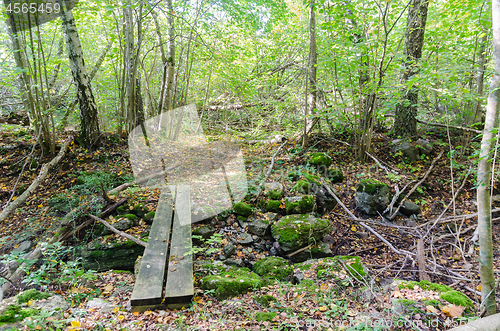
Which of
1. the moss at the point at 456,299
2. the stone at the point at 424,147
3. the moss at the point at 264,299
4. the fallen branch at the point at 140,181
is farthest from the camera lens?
the stone at the point at 424,147

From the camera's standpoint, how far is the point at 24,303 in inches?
90.4

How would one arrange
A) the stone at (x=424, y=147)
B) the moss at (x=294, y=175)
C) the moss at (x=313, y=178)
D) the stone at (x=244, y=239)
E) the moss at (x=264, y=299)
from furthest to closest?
1. the stone at (x=424, y=147)
2. the moss at (x=294, y=175)
3. the moss at (x=313, y=178)
4. the stone at (x=244, y=239)
5. the moss at (x=264, y=299)

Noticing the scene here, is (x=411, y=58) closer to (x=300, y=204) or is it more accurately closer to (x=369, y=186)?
(x=369, y=186)

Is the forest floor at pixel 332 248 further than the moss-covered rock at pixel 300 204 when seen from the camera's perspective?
No

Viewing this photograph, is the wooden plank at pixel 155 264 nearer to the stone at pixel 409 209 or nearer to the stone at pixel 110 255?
the stone at pixel 110 255

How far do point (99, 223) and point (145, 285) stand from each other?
2.25 meters

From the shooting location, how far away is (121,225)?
4.26m

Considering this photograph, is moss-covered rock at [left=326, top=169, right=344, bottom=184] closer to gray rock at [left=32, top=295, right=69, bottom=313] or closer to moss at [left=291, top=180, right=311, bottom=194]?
moss at [left=291, top=180, right=311, bottom=194]

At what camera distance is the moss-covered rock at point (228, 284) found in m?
2.84

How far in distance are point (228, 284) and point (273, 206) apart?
242cm

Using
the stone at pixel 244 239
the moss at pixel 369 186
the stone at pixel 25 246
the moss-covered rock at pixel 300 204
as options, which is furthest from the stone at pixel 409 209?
the stone at pixel 25 246

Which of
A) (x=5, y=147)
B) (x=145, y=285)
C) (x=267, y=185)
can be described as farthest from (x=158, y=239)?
(x=5, y=147)

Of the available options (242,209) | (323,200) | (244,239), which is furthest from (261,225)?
(323,200)

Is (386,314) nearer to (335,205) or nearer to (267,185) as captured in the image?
(335,205)
